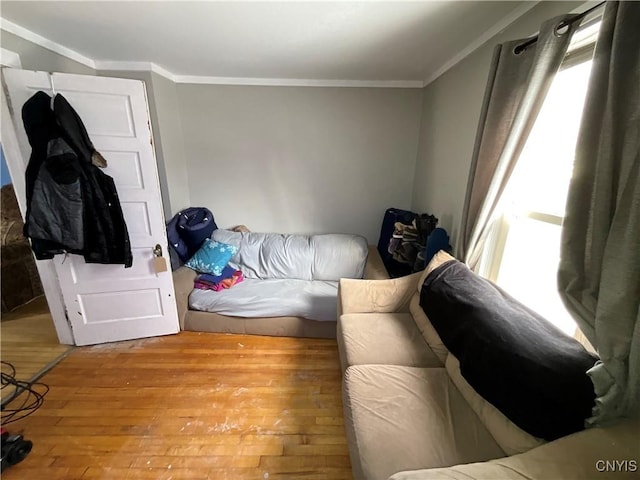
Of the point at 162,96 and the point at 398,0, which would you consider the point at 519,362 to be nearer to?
the point at 398,0

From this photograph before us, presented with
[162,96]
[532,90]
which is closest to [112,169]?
[162,96]

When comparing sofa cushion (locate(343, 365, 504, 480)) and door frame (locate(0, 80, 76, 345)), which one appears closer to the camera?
sofa cushion (locate(343, 365, 504, 480))

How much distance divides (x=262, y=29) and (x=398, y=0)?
0.87m

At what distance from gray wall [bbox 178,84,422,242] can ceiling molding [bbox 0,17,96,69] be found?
79cm

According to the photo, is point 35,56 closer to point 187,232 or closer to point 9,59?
Result: point 9,59

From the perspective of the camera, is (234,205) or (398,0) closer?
(398,0)

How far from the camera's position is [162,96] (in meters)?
2.57

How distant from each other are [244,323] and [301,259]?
84 cm

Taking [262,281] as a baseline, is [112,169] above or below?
above

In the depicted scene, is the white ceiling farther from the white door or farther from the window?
the window

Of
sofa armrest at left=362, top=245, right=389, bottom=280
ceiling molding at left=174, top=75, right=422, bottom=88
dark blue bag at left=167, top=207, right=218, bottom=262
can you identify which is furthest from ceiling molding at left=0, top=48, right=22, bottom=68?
sofa armrest at left=362, top=245, right=389, bottom=280

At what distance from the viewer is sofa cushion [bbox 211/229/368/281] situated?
272 cm

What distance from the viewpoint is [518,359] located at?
100 cm
